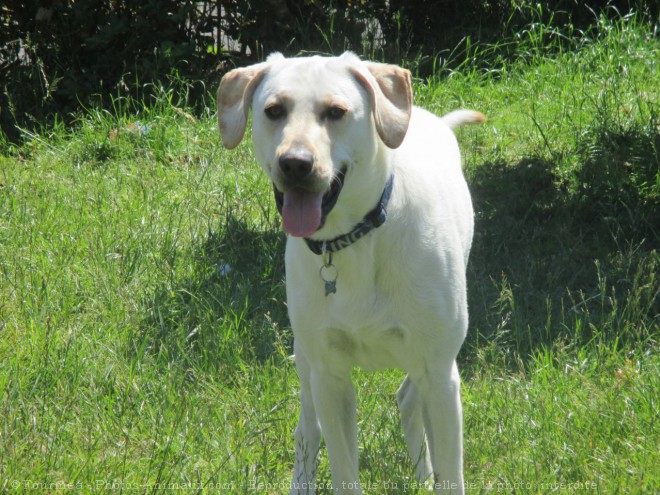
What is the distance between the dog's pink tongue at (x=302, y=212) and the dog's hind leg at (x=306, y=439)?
678 millimetres

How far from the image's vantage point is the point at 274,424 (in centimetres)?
363

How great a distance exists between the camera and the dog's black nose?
2.69m

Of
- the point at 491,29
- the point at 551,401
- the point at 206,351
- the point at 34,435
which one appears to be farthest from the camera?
the point at 491,29

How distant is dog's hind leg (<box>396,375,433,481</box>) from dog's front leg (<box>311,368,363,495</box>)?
35cm

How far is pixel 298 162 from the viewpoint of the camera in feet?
8.83

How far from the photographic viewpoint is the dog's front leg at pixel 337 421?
3.15 meters

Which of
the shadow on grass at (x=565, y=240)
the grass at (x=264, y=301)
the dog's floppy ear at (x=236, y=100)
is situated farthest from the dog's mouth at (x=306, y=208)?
the shadow on grass at (x=565, y=240)

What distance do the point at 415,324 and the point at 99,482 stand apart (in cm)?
114

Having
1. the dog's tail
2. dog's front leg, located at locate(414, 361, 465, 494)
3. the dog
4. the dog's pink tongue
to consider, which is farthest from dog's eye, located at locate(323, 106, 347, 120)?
the dog's tail

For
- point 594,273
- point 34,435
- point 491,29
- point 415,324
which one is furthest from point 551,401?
point 491,29

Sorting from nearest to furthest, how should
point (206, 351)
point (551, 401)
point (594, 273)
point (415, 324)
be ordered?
point (415, 324) < point (551, 401) < point (206, 351) < point (594, 273)

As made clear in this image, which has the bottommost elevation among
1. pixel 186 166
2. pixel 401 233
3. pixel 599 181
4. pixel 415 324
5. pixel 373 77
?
pixel 186 166

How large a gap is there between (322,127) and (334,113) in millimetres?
61

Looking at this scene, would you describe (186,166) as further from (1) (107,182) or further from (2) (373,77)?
(2) (373,77)
